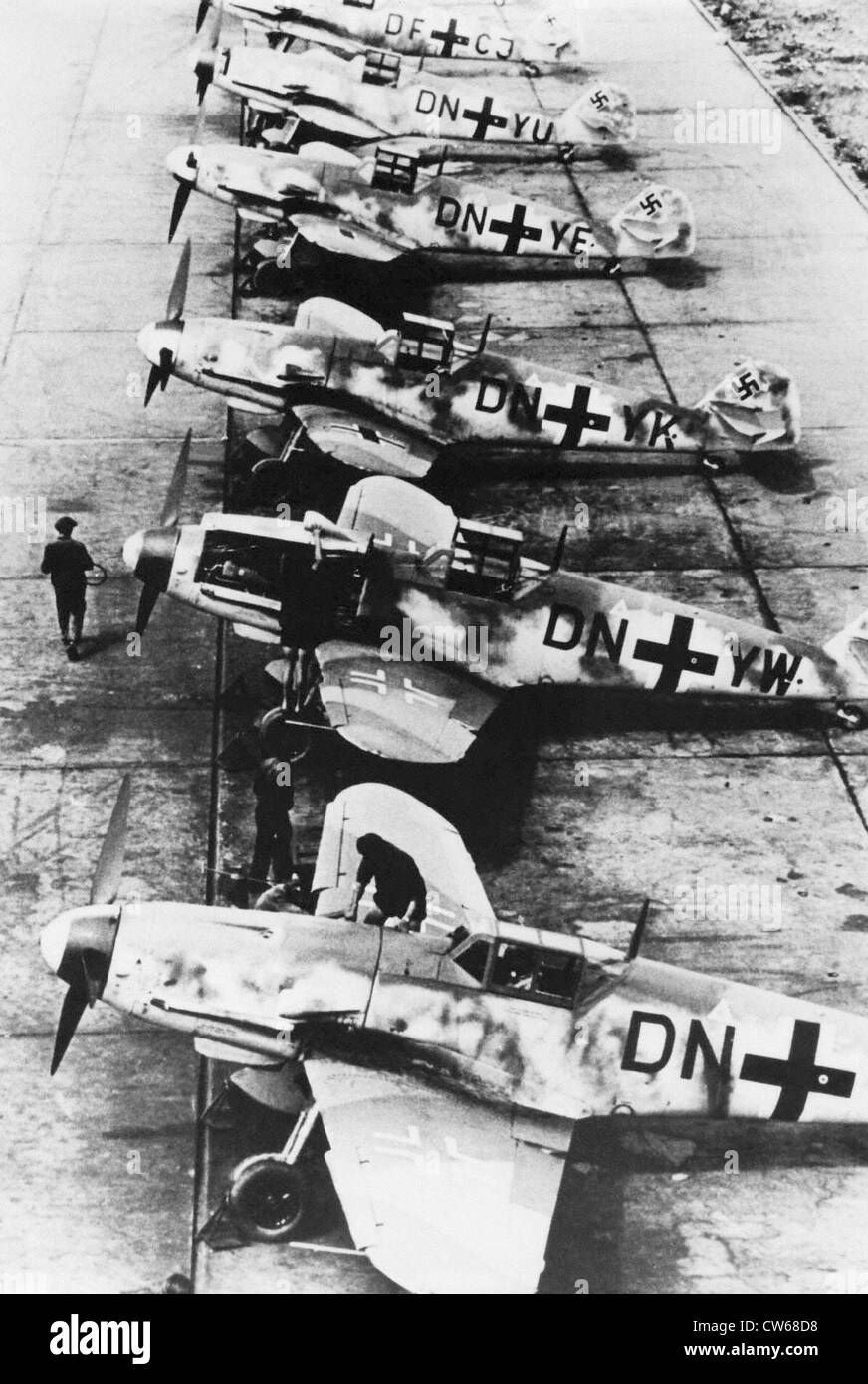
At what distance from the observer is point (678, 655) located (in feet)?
56.5

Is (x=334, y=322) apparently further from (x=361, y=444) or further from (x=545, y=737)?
(x=545, y=737)

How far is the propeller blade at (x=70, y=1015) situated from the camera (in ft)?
40.4

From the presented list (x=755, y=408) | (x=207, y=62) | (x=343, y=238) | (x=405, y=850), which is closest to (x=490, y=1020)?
(x=405, y=850)

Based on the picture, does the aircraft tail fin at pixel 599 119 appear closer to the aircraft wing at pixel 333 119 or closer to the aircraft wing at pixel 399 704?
the aircraft wing at pixel 333 119

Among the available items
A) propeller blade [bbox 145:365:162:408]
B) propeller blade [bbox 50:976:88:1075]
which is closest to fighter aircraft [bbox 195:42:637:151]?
propeller blade [bbox 145:365:162:408]

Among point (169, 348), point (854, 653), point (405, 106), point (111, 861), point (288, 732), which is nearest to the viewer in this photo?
point (111, 861)

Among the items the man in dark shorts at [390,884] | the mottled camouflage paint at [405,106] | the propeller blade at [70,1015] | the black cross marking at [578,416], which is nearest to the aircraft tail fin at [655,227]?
the mottled camouflage paint at [405,106]

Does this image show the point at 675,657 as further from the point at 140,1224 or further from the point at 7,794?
the point at 140,1224

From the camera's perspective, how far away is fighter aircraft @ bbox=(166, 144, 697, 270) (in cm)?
2556

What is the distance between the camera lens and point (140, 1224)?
12023 millimetres

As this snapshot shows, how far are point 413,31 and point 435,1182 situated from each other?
29.4 meters

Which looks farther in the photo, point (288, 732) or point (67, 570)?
point (67, 570)
